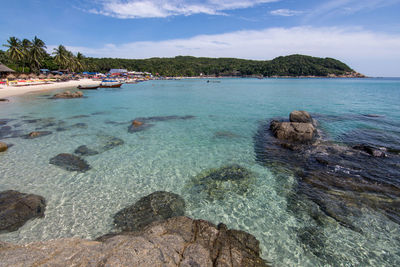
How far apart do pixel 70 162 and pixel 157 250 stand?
8.50m

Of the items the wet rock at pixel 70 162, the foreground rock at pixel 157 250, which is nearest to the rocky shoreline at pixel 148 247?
the foreground rock at pixel 157 250

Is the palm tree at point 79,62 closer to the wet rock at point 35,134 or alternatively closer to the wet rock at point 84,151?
the wet rock at point 35,134

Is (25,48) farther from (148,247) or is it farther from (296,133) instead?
(148,247)

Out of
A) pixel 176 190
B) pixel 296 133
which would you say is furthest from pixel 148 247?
pixel 296 133

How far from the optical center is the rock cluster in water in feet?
23.4

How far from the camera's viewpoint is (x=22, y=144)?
12906 mm

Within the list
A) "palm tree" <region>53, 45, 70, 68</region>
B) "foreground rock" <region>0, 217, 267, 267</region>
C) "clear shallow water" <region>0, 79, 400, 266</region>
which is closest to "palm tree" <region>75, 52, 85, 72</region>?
"palm tree" <region>53, 45, 70, 68</region>

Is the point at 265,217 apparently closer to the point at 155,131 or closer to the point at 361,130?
the point at 155,131

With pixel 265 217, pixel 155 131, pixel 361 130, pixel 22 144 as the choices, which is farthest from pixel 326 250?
pixel 22 144

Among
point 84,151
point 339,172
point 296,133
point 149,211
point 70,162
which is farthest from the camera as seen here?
point 296,133

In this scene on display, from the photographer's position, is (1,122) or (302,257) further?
(1,122)

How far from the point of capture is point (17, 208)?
675 centimetres

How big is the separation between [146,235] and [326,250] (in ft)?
15.9

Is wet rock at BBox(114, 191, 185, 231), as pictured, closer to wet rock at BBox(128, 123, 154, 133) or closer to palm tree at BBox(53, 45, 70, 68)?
wet rock at BBox(128, 123, 154, 133)
